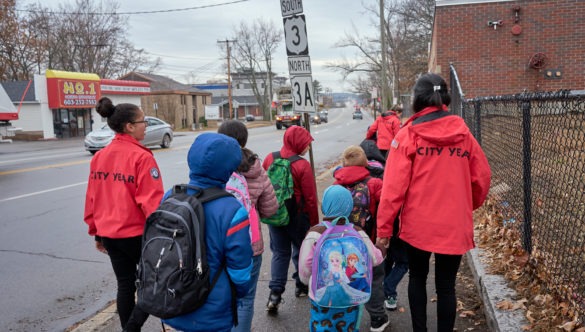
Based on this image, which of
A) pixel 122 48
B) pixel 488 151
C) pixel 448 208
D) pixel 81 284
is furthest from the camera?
pixel 122 48

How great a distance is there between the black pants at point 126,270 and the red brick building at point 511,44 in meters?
13.5

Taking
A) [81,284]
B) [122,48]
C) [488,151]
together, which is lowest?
[81,284]

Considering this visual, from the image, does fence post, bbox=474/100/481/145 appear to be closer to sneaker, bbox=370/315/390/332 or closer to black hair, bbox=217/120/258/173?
sneaker, bbox=370/315/390/332

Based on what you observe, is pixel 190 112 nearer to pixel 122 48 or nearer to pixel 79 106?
pixel 122 48

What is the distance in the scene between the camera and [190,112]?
6191 cm

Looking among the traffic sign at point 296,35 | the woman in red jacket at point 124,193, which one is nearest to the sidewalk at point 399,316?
the woman in red jacket at point 124,193

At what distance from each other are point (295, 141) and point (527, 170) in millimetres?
2119

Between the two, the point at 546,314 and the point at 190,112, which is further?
the point at 190,112

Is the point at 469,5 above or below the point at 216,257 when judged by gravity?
above

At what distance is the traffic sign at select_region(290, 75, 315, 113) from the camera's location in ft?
19.7

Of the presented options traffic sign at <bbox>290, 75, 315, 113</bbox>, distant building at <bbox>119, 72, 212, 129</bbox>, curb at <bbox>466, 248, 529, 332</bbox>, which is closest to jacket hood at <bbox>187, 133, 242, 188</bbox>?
curb at <bbox>466, 248, 529, 332</bbox>

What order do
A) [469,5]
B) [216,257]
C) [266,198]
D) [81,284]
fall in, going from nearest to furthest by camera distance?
[216,257] < [266,198] < [81,284] < [469,5]

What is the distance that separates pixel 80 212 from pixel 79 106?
103ft

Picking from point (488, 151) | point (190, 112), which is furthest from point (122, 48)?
point (488, 151)
